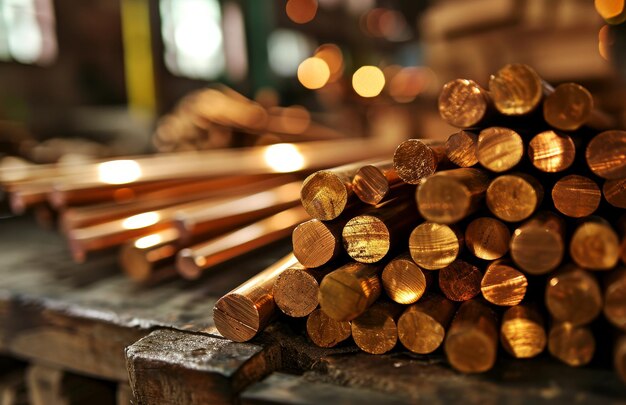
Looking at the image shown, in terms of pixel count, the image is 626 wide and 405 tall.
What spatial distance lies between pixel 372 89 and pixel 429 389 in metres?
6.10

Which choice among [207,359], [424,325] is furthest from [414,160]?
[207,359]

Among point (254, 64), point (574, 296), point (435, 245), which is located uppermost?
point (254, 64)

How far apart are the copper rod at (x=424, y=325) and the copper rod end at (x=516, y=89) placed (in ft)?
1.85

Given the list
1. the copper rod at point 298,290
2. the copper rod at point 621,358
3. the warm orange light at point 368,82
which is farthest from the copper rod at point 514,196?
the warm orange light at point 368,82

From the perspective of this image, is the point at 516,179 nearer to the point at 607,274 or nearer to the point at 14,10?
the point at 607,274

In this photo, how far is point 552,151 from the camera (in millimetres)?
1368

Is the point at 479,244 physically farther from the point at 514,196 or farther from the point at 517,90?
the point at 517,90

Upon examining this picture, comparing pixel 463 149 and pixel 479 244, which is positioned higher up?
pixel 463 149

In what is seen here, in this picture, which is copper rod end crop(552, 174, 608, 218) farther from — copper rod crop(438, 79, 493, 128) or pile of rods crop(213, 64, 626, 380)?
copper rod crop(438, 79, 493, 128)

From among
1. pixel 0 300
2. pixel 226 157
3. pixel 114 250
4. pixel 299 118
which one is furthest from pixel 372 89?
pixel 0 300

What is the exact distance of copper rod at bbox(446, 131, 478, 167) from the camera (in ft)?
4.79

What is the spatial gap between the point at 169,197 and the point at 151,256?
794mm

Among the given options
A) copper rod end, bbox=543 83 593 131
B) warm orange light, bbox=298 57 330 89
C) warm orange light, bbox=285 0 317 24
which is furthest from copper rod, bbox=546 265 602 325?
warm orange light, bbox=285 0 317 24

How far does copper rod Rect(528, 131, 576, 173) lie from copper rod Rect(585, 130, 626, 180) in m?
0.05
